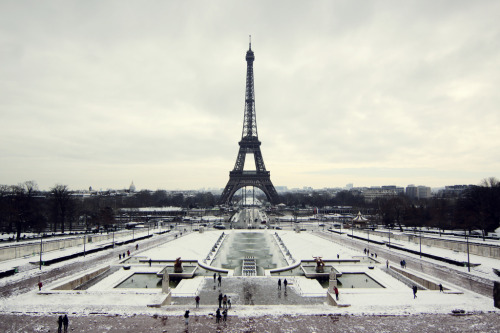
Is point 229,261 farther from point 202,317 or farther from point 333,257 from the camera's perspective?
point 202,317

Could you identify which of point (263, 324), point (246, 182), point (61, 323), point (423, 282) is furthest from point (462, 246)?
point (246, 182)

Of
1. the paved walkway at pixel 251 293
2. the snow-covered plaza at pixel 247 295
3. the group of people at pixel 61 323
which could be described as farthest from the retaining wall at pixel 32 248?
the paved walkway at pixel 251 293

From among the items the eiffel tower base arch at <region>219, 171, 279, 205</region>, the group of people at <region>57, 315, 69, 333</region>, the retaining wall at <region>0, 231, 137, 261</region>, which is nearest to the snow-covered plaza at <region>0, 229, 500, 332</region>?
the group of people at <region>57, 315, 69, 333</region>

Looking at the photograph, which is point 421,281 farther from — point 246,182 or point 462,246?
point 246,182

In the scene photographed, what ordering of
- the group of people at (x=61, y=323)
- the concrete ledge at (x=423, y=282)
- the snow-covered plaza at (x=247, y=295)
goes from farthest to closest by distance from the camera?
the concrete ledge at (x=423, y=282) → the snow-covered plaza at (x=247, y=295) → the group of people at (x=61, y=323)

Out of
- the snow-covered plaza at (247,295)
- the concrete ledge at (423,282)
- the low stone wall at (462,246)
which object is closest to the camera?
the snow-covered plaza at (247,295)

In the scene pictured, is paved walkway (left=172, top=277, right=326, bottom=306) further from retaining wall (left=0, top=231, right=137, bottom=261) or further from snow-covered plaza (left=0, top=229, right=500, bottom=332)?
retaining wall (left=0, top=231, right=137, bottom=261)

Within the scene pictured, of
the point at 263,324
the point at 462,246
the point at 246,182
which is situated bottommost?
the point at 263,324

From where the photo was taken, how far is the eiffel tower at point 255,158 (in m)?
97.0

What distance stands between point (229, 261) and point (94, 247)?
808 inches

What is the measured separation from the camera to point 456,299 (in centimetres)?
2147

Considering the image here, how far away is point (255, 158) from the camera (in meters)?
99.9

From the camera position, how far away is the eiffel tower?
97000 millimetres

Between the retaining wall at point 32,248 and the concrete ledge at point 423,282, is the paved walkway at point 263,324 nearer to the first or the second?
the concrete ledge at point 423,282
